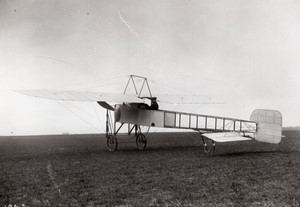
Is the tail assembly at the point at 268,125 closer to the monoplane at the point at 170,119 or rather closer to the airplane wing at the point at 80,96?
the monoplane at the point at 170,119

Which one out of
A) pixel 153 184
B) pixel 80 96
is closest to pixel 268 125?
pixel 80 96

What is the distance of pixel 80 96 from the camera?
15680 mm

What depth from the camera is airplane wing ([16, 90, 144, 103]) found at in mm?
14594

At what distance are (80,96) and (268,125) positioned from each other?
31.7 feet

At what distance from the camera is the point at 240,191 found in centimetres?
749

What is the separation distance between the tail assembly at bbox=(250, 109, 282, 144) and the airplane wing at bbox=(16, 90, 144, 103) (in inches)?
245

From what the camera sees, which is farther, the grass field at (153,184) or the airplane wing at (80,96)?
the airplane wing at (80,96)

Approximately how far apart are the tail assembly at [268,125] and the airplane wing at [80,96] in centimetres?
622

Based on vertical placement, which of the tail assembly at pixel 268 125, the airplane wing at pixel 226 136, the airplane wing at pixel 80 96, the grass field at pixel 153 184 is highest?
the airplane wing at pixel 80 96

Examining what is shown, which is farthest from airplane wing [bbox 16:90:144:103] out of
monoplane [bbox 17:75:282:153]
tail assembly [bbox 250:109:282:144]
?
tail assembly [bbox 250:109:282:144]

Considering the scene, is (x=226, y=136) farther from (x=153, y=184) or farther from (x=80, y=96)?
(x=153, y=184)

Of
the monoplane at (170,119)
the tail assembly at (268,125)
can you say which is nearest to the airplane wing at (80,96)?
the monoplane at (170,119)

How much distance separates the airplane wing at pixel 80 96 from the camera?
1459 centimetres

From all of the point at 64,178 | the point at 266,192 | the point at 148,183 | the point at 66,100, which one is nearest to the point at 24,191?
the point at 64,178
